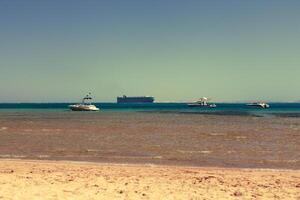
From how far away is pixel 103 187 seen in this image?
13.9m

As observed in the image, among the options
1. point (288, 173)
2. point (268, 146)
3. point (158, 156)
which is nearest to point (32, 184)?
point (288, 173)

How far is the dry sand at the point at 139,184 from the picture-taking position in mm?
12750

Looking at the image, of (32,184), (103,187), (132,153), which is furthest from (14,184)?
(132,153)

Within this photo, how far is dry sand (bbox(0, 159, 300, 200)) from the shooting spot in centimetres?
1275

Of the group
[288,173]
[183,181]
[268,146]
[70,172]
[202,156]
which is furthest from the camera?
[268,146]

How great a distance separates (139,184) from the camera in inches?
569

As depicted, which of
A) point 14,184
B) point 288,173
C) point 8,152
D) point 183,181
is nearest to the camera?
point 14,184

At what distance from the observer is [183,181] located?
49.9ft

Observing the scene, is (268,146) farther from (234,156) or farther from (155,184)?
(155,184)

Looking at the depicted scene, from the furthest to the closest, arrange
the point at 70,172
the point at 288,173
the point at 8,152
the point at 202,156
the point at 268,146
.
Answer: the point at 268,146 → the point at 8,152 → the point at 202,156 → the point at 288,173 → the point at 70,172

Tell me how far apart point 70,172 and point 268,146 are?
1623 centimetres

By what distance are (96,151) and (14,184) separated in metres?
13.1

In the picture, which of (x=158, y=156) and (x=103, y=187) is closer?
(x=103, y=187)

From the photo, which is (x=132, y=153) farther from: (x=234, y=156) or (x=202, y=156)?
(x=234, y=156)
